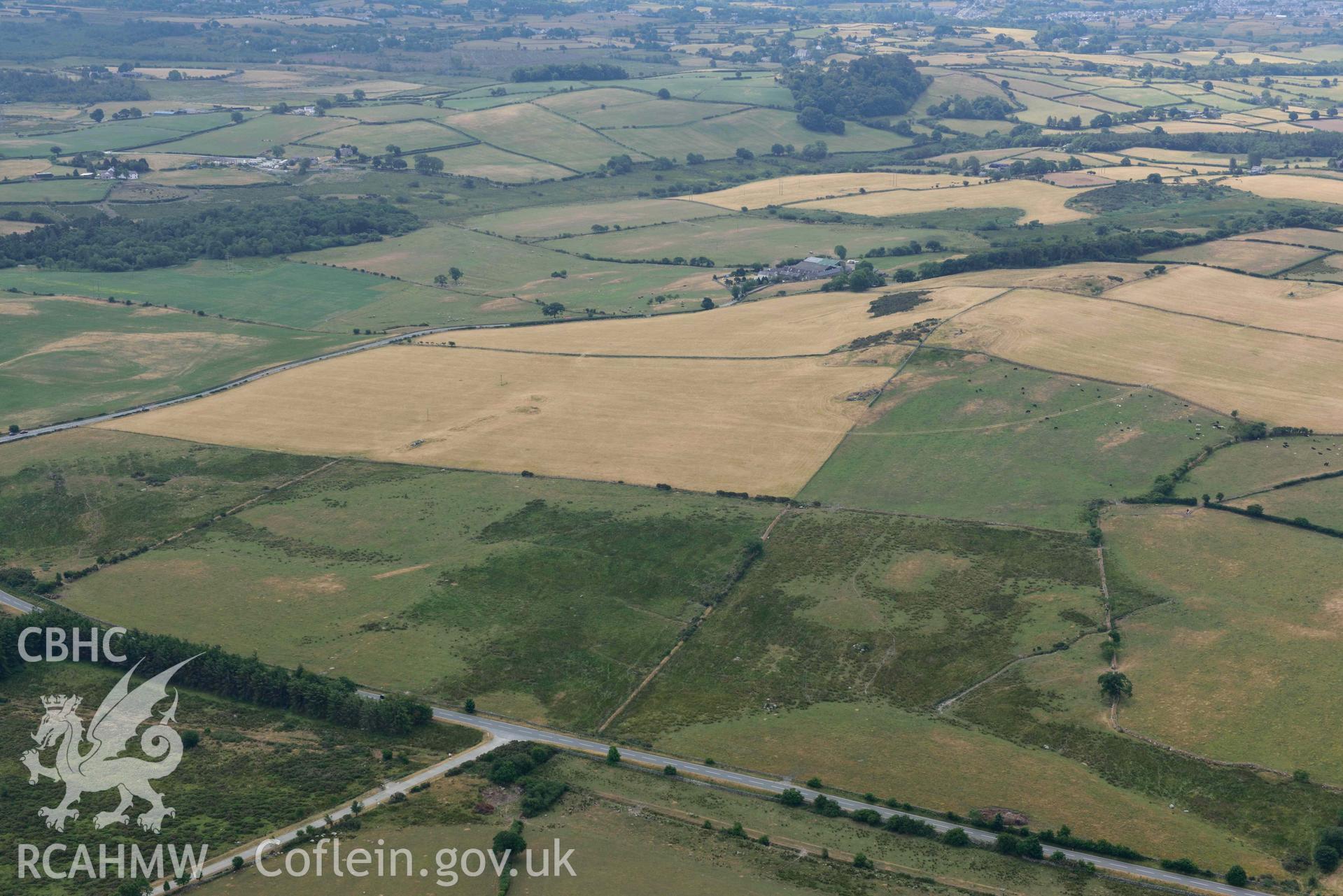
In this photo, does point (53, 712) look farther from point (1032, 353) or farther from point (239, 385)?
point (1032, 353)

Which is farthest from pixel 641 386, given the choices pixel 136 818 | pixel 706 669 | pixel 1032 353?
pixel 136 818

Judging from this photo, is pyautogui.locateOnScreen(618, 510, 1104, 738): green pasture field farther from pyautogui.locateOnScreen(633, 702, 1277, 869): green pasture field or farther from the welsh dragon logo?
the welsh dragon logo

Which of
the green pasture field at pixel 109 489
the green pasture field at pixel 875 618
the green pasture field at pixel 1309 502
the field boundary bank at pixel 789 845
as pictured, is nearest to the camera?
the field boundary bank at pixel 789 845

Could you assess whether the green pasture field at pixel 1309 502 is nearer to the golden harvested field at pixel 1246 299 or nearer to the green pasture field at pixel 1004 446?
the green pasture field at pixel 1004 446

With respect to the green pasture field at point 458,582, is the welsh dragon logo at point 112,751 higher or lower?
lower

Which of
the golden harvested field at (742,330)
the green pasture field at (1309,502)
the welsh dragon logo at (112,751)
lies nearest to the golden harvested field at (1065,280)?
the golden harvested field at (742,330)

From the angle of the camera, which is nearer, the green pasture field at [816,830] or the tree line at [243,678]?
the green pasture field at [816,830]

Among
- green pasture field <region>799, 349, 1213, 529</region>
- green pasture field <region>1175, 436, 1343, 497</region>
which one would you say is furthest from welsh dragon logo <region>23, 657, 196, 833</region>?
green pasture field <region>1175, 436, 1343, 497</region>
